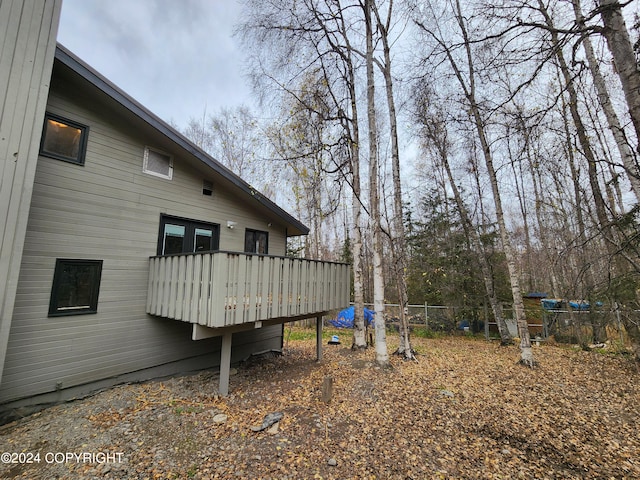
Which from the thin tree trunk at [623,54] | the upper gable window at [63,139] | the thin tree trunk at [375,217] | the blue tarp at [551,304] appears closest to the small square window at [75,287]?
the upper gable window at [63,139]

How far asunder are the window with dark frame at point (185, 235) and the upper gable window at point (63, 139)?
173 centimetres

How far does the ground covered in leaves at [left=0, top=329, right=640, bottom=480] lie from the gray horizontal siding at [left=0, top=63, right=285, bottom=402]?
0.63 meters

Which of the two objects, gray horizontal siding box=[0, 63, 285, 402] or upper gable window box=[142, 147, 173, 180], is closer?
gray horizontal siding box=[0, 63, 285, 402]

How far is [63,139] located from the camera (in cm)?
443

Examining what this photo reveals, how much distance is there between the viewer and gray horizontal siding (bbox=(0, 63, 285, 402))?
13.0 ft

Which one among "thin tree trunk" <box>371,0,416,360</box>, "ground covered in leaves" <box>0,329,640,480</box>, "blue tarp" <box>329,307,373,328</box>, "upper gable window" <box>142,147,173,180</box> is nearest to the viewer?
"ground covered in leaves" <box>0,329,640,480</box>

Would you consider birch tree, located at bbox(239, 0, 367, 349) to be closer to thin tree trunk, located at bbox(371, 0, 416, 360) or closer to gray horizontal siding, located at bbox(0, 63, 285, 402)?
thin tree trunk, located at bbox(371, 0, 416, 360)

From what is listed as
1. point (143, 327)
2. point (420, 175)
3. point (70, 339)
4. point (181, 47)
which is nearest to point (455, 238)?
point (420, 175)

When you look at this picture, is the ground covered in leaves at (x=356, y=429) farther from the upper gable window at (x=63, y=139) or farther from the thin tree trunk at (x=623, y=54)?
the upper gable window at (x=63, y=139)

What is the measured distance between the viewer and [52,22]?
388 cm

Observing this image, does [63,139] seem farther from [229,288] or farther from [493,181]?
[493,181]

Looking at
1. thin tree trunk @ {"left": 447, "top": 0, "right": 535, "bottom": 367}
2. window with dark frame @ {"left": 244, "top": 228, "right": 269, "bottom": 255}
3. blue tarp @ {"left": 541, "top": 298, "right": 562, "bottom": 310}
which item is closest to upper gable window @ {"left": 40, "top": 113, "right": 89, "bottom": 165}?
window with dark frame @ {"left": 244, "top": 228, "right": 269, "bottom": 255}

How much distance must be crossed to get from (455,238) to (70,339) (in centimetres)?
1256

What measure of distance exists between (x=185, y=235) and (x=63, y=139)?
2646 mm
